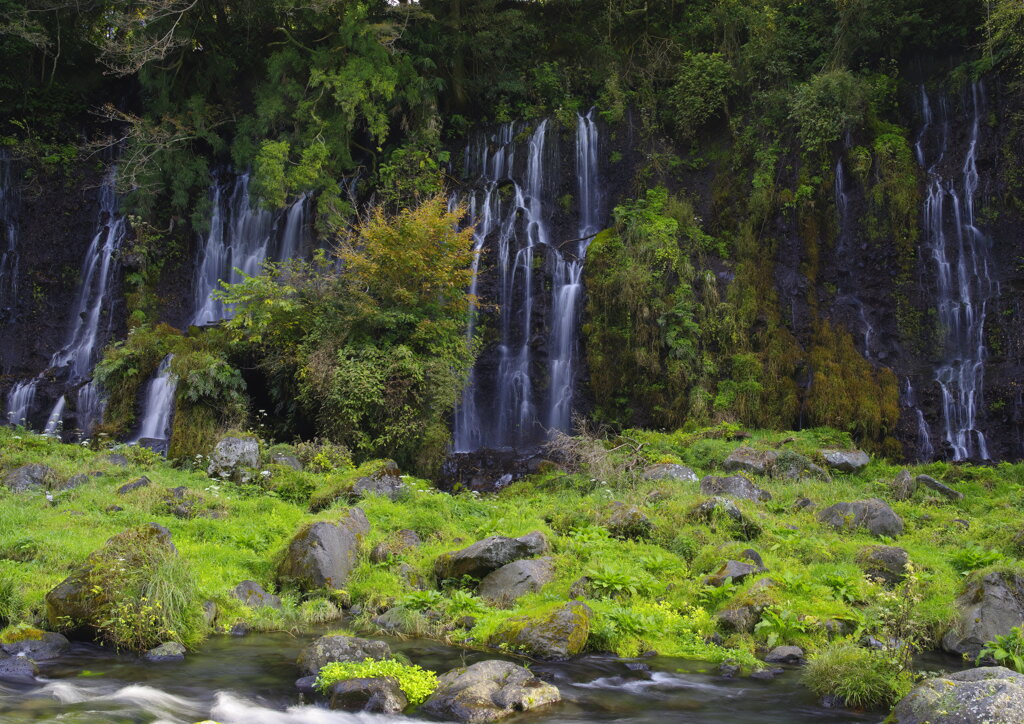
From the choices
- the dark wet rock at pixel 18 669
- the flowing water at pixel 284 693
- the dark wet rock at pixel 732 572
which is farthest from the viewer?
the dark wet rock at pixel 732 572

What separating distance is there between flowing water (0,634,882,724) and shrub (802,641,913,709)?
172 millimetres

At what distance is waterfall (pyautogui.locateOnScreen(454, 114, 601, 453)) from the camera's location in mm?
18891

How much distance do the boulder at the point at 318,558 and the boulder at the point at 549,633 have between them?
232 cm

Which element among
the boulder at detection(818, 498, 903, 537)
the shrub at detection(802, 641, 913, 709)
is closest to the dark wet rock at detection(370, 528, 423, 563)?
the shrub at detection(802, 641, 913, 709)

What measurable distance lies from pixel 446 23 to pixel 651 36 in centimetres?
661

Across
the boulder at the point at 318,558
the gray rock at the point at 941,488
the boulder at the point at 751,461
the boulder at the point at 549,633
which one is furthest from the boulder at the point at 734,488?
the boulder at the point at 318,558

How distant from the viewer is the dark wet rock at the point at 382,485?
39.1 ft

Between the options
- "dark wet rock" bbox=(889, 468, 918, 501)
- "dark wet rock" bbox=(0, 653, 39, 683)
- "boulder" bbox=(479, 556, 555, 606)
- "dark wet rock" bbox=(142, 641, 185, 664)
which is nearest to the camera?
"dark wet rock" bbox=(0, 653, 39, 683)

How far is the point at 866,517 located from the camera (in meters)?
10.8

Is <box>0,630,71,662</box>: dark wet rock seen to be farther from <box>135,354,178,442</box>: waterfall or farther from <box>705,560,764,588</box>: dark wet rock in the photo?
<box>135,354,178,442</box>: waterfall

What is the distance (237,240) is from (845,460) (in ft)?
59.9

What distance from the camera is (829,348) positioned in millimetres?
18016

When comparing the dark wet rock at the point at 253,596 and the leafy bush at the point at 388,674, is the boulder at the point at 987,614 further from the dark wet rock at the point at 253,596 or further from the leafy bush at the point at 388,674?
the dark wet rock at the point at 253,596

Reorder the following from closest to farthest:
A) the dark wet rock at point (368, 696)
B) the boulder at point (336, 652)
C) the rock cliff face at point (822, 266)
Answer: the dark wet rock at point (368, 696) < the boulder at point (336, 652) < the rock cliff face at point (822, 266)
